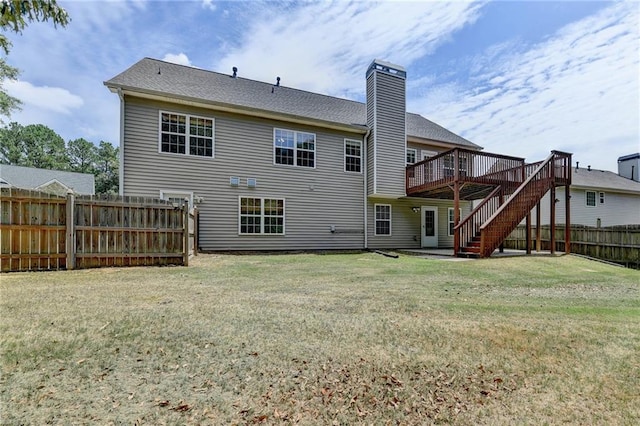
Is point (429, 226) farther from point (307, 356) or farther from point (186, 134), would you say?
point (307, 356)

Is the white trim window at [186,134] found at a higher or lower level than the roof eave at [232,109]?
lower

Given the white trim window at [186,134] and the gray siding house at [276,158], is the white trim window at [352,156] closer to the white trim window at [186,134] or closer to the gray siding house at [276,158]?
the gray siding house at [276,158]

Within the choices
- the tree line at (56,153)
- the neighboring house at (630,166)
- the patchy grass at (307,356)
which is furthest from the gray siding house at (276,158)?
the tree line at (56,153)

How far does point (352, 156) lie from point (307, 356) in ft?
38.5

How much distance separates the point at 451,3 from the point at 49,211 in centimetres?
1173

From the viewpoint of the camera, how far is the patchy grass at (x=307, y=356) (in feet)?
6.75

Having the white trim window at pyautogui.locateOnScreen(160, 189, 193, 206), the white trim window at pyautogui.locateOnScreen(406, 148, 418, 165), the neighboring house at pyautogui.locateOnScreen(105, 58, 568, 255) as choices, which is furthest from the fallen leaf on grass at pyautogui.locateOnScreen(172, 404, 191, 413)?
the white trim window at pyautogui.locateOnScreen(406, 148, 418, 165)

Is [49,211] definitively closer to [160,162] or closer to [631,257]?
[160,162]

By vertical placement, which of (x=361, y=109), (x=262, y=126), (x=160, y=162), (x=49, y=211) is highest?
(x=361, y=109)

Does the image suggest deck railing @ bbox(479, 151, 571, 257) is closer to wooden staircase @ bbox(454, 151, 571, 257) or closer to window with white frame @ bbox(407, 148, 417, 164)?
wooden staircase @ bbox(454, 151, 571, 257)

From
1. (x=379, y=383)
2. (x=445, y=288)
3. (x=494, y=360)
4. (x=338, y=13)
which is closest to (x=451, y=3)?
(x=338, y=13)

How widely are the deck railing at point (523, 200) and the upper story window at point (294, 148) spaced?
7029 mm

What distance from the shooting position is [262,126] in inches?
476

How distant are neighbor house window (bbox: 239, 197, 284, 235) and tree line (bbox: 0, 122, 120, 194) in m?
34.5
